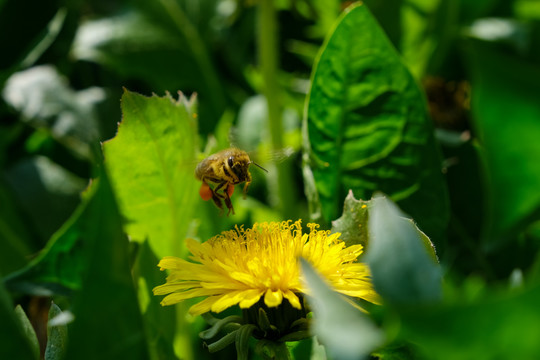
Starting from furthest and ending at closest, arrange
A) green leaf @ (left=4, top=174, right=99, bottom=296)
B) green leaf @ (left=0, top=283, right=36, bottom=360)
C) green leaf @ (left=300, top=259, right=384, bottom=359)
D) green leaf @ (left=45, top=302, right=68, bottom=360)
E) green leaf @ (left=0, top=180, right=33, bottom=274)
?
green leaf @ (left=0, top=180, right=33, bottom=274) → green leaf @ (left=4, top=174, right=99, bottom=296) → green leaf @ (left=45, top=302, right=68, bottom=360) → green leaf @ (left=0, top=283, right=36, bottom=360) → green leaf @ (left=300, top=259, right=384, bottom=359)

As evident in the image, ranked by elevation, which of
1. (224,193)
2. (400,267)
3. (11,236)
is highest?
(400,267)

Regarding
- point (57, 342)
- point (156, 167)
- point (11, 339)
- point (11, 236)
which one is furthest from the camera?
point (11, 236)

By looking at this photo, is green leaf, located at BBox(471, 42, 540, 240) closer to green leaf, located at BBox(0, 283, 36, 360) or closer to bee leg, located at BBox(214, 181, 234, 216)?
bee leg, located at BBox(214, 181, 234, 216)

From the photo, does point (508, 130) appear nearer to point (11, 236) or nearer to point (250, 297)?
point (250, 297)

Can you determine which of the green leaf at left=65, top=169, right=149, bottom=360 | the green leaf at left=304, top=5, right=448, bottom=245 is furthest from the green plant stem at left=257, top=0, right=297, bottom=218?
the green leaf at left=65, top=169, right=149, bottom=360

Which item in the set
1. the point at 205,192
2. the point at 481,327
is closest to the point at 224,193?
the point at 205,192

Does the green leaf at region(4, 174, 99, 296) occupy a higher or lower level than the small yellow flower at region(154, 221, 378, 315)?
lower
